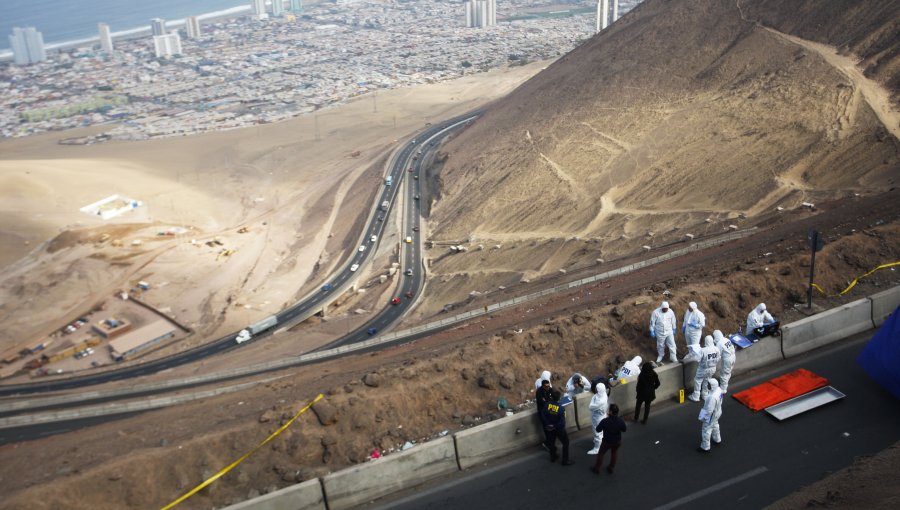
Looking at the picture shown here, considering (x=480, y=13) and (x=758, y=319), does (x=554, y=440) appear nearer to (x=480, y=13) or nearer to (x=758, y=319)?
(x=758, y=319)

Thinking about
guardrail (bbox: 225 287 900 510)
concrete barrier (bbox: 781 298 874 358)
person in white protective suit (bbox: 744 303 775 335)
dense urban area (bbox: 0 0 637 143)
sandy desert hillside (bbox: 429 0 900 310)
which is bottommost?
dense urban area (bbox: 0 0 637 143)

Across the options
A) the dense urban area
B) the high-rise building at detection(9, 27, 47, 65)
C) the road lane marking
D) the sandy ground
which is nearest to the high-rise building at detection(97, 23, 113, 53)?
the dense urban area

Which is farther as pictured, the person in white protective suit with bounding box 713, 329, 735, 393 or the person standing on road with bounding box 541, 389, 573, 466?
the person in white protective suit with bounding box 713, 329, 735, 393

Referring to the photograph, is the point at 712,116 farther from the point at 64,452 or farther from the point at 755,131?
the point at 64,452

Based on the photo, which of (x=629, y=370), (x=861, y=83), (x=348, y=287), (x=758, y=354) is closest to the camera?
(x=629, y=370)

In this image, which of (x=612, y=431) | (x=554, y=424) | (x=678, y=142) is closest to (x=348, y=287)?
(x=678, y=142)

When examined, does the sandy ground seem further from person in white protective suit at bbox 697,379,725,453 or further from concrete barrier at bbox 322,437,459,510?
person in white protective suit at bbox 697,379,725,453
